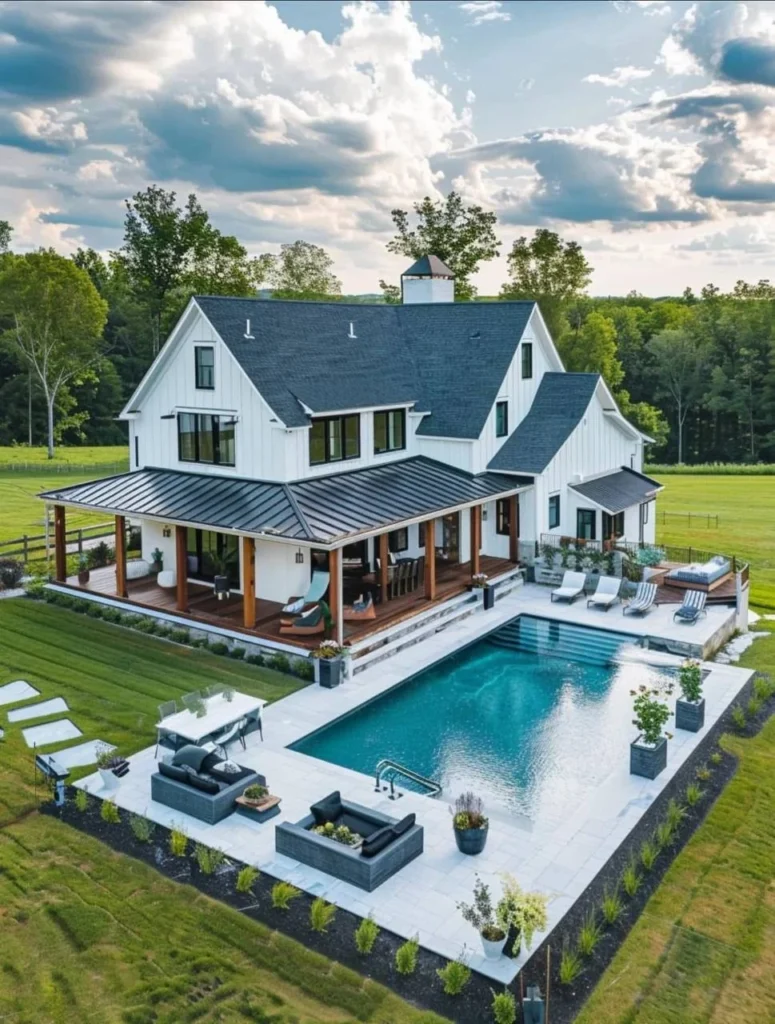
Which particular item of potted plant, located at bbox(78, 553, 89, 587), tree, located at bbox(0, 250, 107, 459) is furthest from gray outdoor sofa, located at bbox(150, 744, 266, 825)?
tree, located at bbox(0, 250, 107, 459)

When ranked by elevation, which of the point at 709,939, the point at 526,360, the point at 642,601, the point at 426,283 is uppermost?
the point at 426,283

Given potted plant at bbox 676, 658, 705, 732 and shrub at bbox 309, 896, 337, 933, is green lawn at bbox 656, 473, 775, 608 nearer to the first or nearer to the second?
potted plant at bbox 676, 658, 705, 732

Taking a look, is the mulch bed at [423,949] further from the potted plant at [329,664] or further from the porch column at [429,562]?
the porch column at [429,562]

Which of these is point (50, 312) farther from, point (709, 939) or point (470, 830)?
point (709, 939)

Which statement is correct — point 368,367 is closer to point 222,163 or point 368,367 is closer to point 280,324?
point 280,324

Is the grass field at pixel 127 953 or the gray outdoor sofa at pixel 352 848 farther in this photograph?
the gray outdoor sofa at pixel 352 848

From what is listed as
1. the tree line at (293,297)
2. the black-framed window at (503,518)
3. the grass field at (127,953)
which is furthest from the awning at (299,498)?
the tree line at (293,297)

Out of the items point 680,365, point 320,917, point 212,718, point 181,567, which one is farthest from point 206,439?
point 680,365
